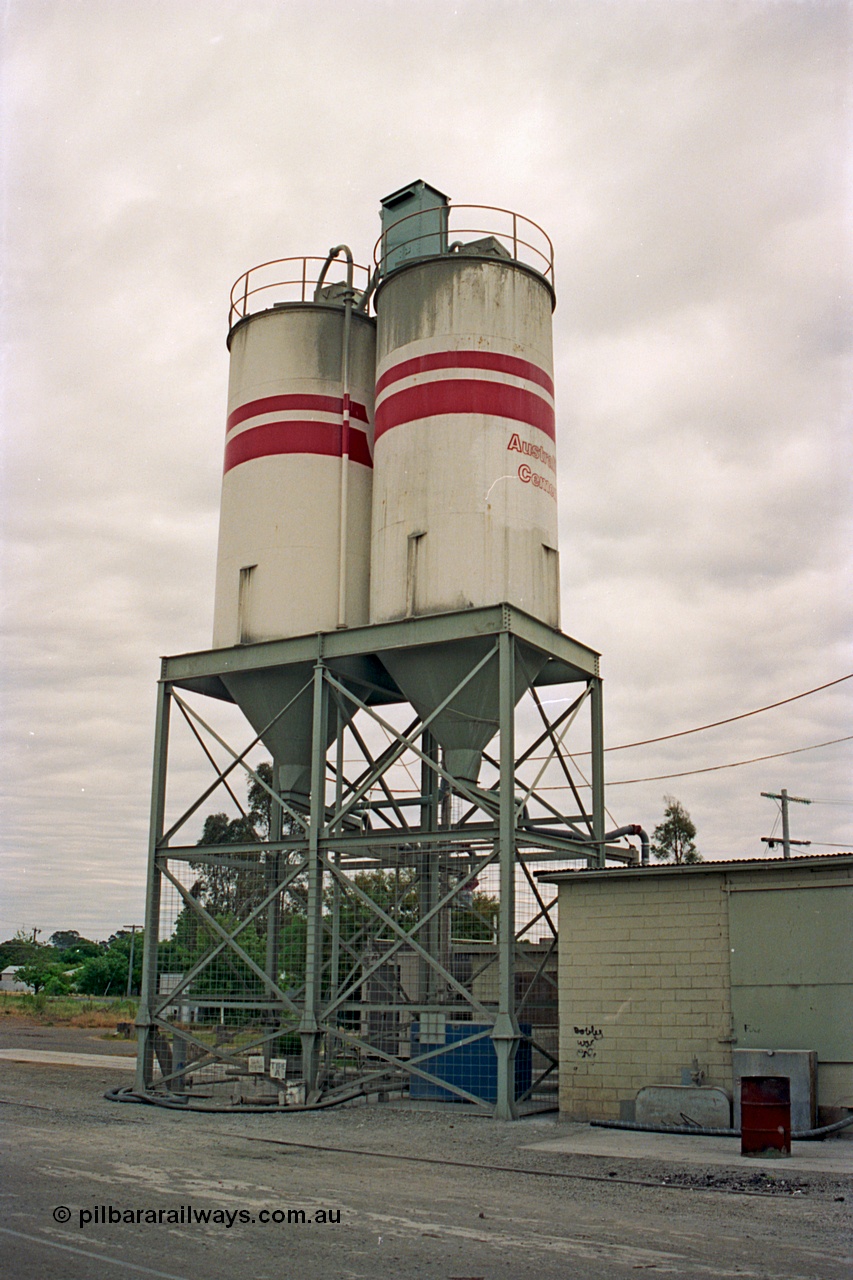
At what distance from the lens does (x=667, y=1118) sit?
1622cm

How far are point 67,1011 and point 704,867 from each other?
48.7 metres

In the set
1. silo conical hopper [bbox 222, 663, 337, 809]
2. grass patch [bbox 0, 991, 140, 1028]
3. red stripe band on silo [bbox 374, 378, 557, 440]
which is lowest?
grass patch [bbox 0, 991, 140, 1028]

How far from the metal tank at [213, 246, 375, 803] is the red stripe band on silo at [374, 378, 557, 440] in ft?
6.27

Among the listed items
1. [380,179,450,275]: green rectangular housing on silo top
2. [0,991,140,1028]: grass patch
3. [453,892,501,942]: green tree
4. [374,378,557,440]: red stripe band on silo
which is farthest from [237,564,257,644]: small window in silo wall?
[0,991,140,1028]: grass patch

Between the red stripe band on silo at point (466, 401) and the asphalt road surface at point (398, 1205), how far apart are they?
1103cm

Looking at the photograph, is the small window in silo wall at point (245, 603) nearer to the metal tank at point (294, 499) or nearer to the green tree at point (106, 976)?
the metal tank at point (294, 499)

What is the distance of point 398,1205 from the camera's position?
10.5 metres

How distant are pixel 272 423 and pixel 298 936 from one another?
45.8ft

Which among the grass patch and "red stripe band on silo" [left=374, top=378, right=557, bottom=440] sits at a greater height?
"red stripe band on silo" [left=374, top=378, right=557, bottom=440]

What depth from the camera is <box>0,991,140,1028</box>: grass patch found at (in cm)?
5203

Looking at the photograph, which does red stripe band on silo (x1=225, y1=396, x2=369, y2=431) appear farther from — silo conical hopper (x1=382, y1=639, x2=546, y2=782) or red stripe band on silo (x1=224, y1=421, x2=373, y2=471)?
silo conical hopper (x1=382, y1=639, x2=546, y2=782)

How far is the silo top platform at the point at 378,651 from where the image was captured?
62.4 feet

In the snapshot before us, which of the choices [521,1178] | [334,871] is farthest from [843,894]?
[334,871]

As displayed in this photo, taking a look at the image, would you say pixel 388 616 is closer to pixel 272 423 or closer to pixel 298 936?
pixel 272 423
